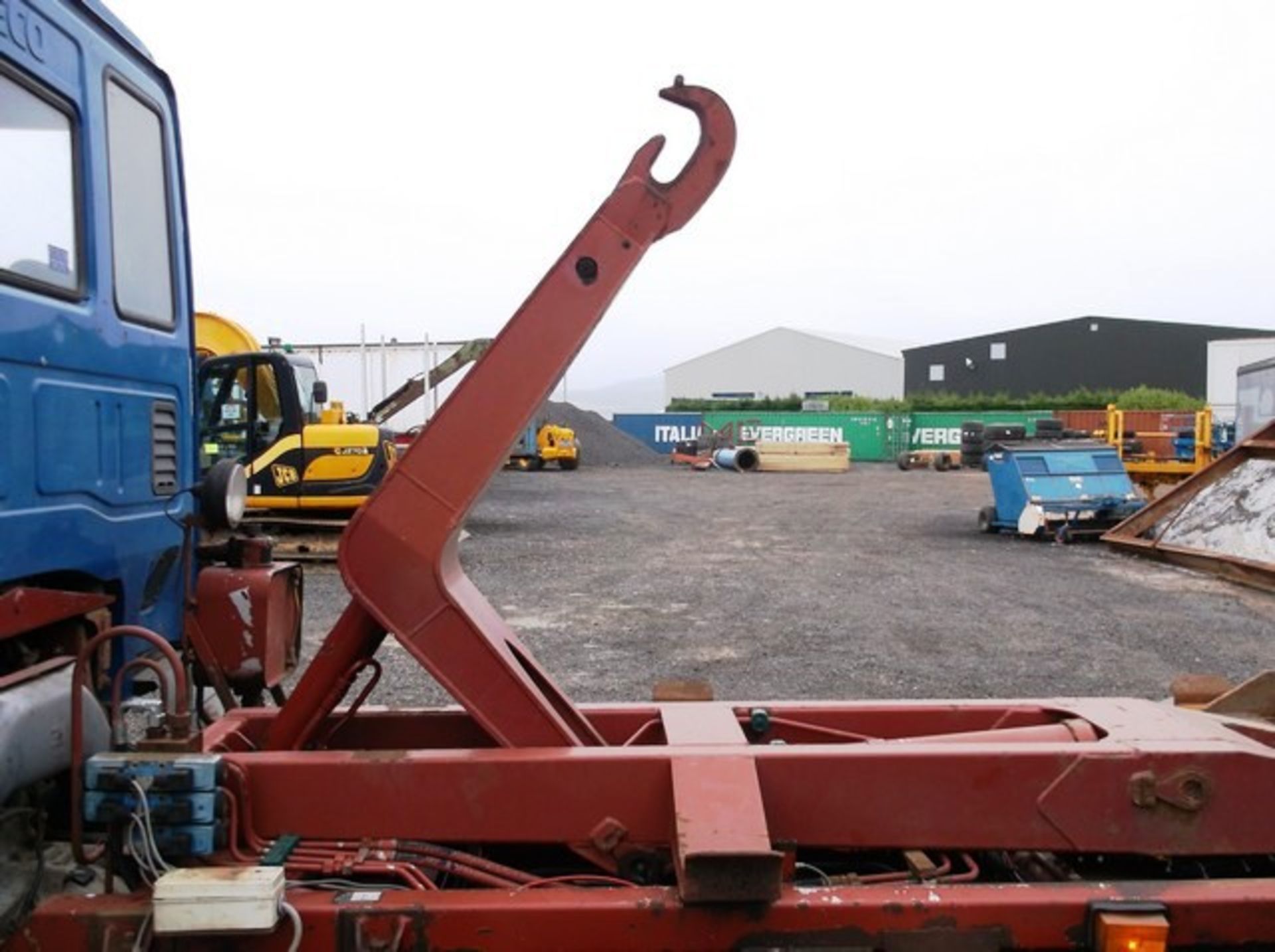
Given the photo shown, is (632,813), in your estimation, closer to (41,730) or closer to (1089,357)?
(41,730)

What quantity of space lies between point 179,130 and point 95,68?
0.61 metres

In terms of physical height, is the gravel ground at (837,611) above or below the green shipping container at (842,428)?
below

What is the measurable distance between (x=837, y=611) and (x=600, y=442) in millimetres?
30223

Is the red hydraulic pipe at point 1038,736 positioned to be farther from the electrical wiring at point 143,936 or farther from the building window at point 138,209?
the building window at point 138,209

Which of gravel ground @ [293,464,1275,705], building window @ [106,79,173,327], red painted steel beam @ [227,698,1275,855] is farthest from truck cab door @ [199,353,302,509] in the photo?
red painted steel beam @ [227,698,1275,855]

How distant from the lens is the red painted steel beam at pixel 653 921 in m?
2.22

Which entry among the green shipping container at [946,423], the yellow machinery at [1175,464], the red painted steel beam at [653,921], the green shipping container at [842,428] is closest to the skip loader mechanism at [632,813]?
the red painted steel beam at [653,921]

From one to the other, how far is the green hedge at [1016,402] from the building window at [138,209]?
36914 mm

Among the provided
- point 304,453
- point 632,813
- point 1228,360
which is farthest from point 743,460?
point 632,813

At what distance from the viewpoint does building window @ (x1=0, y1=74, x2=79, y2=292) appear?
2691mm

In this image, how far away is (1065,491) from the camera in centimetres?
1473

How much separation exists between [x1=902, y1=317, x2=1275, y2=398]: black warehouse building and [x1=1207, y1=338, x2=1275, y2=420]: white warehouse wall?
214cm

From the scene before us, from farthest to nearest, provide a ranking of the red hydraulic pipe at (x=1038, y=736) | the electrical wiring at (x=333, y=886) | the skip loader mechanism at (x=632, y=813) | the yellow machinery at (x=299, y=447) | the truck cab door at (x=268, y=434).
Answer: the yellow machinery at (x=299, y=447) < the truck cab door at (x=268, y=434) < the red hydraulic pipe at (x=1038, y=736) < the electrical wiring at (x=333, y=886) < the skip loader mechanism at (x=632, y=813)

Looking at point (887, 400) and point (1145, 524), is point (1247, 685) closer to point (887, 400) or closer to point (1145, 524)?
point (1145, 524)
